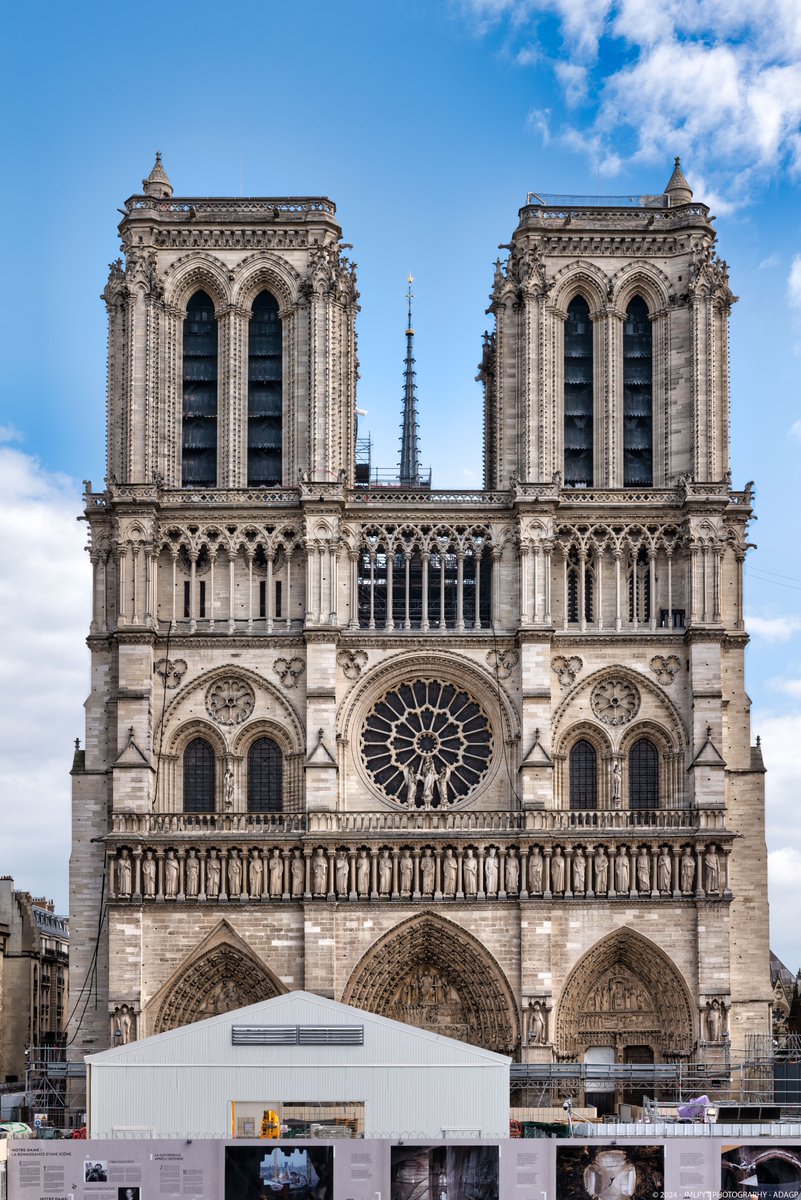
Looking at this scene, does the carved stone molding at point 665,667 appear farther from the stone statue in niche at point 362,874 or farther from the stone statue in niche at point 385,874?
the stone statue in niche at point 362,874

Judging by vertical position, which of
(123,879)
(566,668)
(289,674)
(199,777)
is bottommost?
(123,879)

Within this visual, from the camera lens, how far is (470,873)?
57.5 metres

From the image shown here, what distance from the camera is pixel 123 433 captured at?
61.0 m

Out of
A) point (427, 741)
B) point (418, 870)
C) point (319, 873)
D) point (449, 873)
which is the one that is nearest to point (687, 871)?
point (449, 873)

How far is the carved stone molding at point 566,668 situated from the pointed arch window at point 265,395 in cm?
944

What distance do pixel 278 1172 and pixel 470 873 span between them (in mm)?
16601

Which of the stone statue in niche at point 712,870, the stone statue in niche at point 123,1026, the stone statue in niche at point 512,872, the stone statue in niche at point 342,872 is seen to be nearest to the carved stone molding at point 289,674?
the stone statue in niche at point 342,872

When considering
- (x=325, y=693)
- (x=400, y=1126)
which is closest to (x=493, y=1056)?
(x=400, y=1126)

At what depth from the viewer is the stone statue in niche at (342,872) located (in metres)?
57.3

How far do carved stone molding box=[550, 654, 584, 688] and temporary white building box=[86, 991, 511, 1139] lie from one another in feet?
45.4

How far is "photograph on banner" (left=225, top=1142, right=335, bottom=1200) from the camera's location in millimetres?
41844

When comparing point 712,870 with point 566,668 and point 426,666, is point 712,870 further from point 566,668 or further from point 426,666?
point 426,666

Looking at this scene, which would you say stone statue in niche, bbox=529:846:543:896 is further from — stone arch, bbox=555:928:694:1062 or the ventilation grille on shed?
the ventilation grille on shed

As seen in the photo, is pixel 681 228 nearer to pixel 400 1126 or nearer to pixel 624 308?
pixel 624 308
